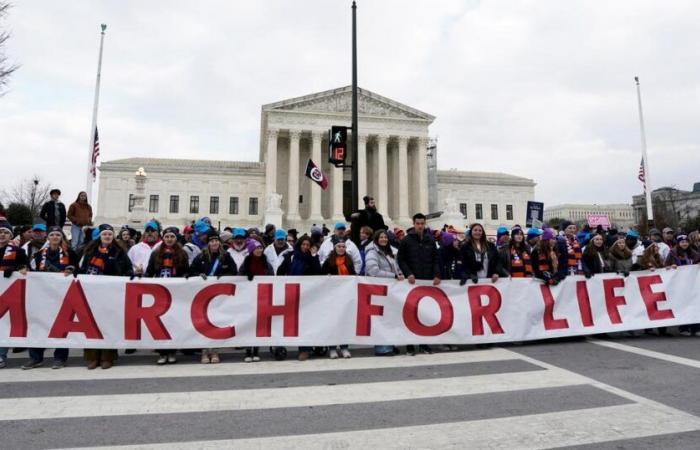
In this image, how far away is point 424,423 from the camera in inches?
152

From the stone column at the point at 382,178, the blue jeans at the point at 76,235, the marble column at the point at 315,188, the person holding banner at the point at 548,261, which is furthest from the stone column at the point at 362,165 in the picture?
the person holding banner at the point at 548,261

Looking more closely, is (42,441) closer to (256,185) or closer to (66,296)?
(66,296)

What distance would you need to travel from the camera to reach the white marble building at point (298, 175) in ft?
176

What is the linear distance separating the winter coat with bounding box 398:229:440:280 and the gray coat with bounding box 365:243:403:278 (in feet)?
0.51

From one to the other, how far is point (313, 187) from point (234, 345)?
47266 millimetres

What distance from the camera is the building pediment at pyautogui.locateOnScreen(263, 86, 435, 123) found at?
2120 inches

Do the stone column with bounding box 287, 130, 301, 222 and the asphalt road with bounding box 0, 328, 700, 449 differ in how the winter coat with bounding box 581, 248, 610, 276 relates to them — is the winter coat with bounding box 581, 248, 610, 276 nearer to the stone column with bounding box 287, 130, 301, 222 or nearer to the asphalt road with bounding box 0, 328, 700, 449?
the asphalt road with bounding box 0, 328, 700, 449

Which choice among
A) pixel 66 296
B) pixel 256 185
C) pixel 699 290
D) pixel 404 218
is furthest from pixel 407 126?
pixel 66 296

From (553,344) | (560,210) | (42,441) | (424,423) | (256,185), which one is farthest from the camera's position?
(560,210)

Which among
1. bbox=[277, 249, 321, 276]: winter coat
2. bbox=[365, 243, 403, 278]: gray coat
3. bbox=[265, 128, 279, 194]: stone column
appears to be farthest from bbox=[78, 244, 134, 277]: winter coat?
bbox=[265, 128, 279, 194]: stone column

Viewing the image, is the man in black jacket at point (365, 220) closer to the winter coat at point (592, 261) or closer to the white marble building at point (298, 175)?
the winter coat at point (592, 261)

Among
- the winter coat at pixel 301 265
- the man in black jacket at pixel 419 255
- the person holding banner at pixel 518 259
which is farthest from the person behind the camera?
the person holding banner at pixel 518 259

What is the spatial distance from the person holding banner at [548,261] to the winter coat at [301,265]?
4.14 metres

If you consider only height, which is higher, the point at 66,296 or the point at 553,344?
the point at 66,296
